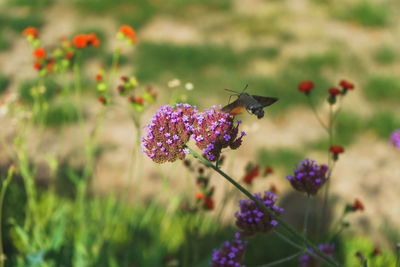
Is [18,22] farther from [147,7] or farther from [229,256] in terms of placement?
[229,256]

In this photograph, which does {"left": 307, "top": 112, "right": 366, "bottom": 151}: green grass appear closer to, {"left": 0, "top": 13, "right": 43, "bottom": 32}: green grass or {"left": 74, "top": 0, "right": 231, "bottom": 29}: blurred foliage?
{"left": 74, "top": 0, "right": 231, "bottom": 29}: blurred foliage

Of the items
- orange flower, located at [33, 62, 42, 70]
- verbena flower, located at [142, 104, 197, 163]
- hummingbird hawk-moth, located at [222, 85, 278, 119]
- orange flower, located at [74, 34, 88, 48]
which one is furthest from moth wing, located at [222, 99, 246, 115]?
orange flower, located at [33, 62, 42, 70]

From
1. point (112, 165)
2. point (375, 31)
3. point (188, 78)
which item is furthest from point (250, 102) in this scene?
point (375, 31)

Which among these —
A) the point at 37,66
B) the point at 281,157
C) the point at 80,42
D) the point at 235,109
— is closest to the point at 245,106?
the point at 235,109

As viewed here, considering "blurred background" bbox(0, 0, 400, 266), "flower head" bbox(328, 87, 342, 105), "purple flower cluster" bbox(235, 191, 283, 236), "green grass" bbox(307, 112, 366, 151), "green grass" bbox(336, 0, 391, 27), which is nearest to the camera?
"purple flower cluster" bbox(235, 191, 283, 236)

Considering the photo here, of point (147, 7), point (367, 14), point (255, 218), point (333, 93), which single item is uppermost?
point (367, 14)

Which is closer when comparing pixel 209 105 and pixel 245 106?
pixel 245 106

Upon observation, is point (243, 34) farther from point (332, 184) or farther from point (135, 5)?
point (332, 184)
